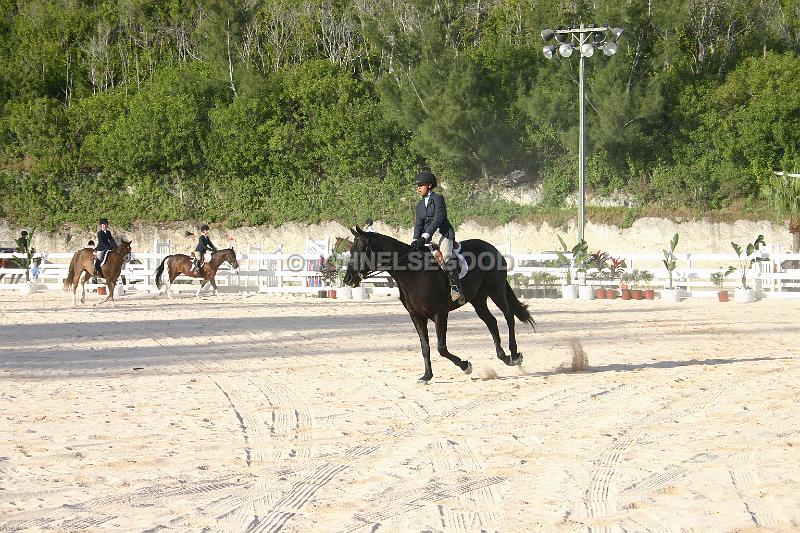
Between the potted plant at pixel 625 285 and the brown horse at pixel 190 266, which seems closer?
the potted plant at pixel 625 285

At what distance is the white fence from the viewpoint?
31297mm

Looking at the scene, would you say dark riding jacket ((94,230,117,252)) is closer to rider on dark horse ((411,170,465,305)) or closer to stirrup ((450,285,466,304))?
rider on dark horse ((411,170,465,305))

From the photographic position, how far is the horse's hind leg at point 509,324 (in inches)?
534

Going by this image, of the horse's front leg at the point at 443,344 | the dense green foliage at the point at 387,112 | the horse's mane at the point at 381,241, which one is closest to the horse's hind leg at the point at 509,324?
the horse's front leg at the point at 443,344

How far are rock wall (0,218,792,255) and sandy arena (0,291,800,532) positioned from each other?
31.0 m

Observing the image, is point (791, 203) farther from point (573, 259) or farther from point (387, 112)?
point (387, 112)

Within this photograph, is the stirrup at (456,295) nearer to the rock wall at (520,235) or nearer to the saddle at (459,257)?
the saddle at (459,257)

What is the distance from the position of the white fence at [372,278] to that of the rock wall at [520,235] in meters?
8.01

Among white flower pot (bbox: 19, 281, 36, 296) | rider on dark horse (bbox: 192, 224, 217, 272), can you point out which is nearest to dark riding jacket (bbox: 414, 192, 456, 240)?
rider on dark horse (bbox: 192, 224, 217, 272)

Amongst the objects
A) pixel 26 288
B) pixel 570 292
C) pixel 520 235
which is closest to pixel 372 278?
pixel 570 292

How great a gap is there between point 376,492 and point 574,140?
46799mm

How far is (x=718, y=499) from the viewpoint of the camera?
6633mm

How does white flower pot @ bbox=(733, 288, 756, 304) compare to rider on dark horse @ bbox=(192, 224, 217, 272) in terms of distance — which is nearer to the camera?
white flower pot @ bbox=(733, 288, 756, 304)

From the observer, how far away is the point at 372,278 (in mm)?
36750
